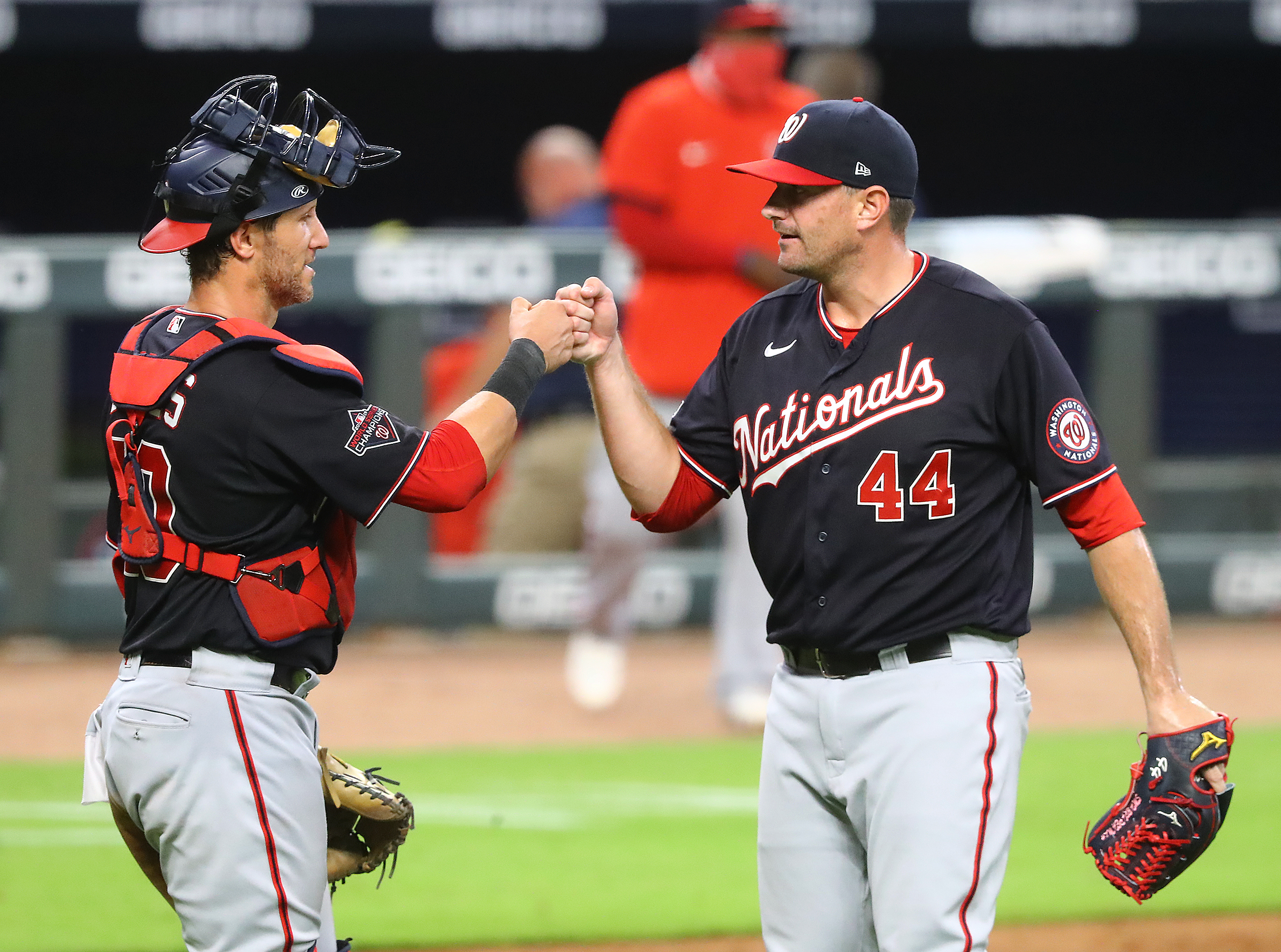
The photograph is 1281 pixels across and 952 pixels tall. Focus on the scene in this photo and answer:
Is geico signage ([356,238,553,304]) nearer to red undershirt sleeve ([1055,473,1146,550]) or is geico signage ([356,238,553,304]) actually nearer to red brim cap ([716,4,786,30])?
red brim cap ([716,4,786,30])

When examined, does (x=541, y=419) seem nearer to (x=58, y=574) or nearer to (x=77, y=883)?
(x=58, y=574)

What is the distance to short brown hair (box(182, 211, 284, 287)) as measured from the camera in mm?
2748

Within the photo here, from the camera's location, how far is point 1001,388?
2.80 metres

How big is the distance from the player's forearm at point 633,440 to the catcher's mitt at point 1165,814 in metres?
0.94

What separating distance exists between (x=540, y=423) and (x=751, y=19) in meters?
2.70

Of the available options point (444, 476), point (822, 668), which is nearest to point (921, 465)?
point (822, 668)

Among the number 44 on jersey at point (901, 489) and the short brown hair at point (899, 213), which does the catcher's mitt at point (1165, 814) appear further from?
the short brown hair at point (899, 213)

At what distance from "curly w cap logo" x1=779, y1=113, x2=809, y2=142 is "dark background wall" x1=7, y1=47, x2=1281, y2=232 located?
8.27m

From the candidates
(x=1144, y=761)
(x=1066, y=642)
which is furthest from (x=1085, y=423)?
(x=1066, y=642)

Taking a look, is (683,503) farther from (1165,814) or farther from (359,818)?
(1165,814)

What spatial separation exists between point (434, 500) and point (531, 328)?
48 centimetres

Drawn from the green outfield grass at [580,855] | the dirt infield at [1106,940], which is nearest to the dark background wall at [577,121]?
the green outfield grass at [580,855]

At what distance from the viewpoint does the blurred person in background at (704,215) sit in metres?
5.86

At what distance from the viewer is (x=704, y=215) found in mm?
5953
